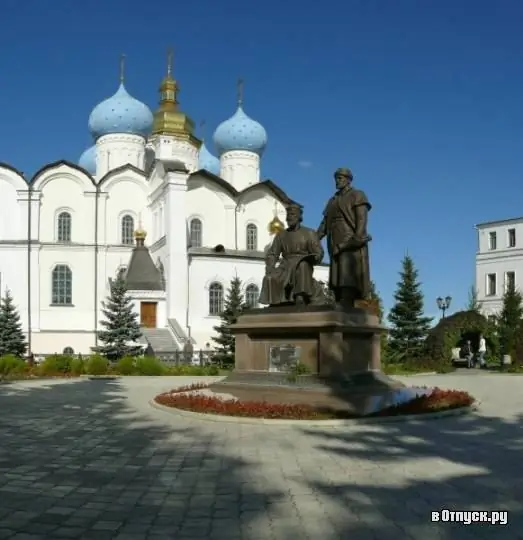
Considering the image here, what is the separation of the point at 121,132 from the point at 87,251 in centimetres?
859

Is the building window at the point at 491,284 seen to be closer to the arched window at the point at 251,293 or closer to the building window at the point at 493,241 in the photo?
the building window at the point at 493,241

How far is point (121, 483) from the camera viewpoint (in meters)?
5.83

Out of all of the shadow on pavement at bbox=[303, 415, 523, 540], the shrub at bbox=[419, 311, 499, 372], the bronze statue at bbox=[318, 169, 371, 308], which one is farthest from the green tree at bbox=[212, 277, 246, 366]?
the shadow on pavement at bbox=[303, 415, 523, 540]

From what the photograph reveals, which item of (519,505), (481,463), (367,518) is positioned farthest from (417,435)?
(367,518)

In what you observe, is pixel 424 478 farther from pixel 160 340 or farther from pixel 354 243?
pixel 160 340

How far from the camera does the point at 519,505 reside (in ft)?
16.7

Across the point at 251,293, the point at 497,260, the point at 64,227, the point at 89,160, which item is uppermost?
the point at 89,160

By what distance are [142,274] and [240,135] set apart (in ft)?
41.8

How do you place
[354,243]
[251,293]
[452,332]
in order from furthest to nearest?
[251,293] → [452,332] → [354,243]

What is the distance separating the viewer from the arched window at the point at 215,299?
3728 cm

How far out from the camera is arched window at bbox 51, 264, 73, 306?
3853 cm

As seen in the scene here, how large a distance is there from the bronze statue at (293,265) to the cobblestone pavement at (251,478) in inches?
114

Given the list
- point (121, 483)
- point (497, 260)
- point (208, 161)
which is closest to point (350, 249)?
point (121, 483)

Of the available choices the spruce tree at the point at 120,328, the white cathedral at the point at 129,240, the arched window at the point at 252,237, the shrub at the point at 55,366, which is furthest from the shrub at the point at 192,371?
the arched window at the point at 252,237
